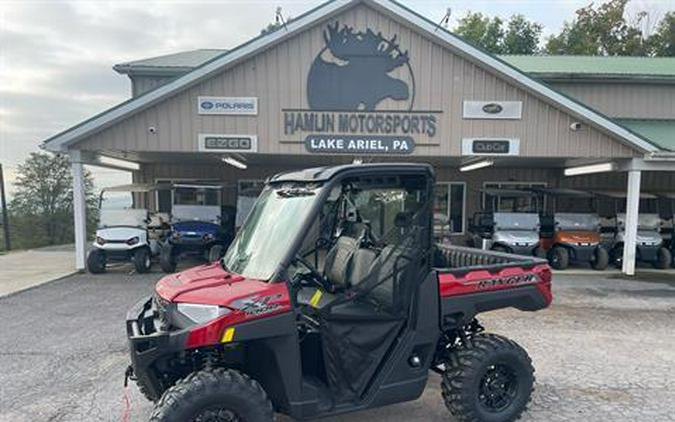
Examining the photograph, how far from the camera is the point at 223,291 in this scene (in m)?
3.01

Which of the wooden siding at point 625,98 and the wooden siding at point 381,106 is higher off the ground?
the wooden siding at point 625,98

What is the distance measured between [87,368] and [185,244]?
250 inches

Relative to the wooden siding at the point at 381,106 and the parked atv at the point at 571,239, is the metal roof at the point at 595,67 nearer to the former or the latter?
the parked atv at the point at 571,239

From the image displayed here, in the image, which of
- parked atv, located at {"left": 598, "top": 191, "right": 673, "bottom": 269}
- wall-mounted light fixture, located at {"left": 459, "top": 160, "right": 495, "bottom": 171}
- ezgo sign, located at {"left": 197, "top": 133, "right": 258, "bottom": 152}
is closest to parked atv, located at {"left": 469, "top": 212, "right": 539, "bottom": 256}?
wall-mounted light fixture, located at {"left": 459, "top": 160, "right": 495, "bottom": 171}

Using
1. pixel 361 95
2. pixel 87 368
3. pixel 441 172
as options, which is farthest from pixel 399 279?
pixel 441 172

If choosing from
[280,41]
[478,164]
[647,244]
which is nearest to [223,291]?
[280,41]

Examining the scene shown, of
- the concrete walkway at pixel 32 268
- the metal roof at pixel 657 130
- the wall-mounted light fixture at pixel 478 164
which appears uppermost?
the metal roof at pixel 657 130

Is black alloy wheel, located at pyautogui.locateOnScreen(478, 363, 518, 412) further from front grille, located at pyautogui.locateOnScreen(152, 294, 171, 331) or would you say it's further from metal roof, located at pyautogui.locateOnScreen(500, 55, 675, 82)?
metal roof, located at pyautogui.locateOnScreen(500, 55, 675, 82)

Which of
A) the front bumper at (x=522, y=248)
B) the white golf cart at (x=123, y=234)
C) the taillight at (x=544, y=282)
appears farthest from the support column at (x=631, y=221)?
the white golf cart at (x=123, y=234)

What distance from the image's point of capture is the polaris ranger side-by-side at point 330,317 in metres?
2.87

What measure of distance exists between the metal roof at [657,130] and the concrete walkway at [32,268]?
15051 millimetres

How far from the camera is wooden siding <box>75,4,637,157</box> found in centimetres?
1024

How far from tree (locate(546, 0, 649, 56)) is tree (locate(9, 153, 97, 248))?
103 ft

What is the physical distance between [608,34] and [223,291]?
34129 mm
